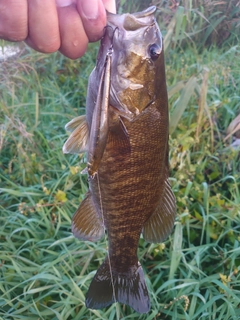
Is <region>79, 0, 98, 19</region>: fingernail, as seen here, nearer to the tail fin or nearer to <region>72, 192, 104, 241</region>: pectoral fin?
<region>72, 192, 104, 241</region>: pectoral fin

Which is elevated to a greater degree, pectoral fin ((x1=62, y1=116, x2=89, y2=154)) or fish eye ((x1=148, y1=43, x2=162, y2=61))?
fish eye ((x1=148, y1=43, x2=162, y2=61))

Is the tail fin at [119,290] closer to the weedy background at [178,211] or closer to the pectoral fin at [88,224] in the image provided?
the pectoral fin at [88,224]

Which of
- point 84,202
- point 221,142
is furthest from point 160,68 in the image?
point 221,142

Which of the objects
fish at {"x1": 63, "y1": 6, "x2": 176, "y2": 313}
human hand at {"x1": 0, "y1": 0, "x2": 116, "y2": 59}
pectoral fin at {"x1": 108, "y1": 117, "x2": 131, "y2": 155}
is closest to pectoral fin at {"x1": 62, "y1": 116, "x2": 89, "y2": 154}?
fish at {"x1": 63, "y1": 6, "x2": 176, "y2": 313}

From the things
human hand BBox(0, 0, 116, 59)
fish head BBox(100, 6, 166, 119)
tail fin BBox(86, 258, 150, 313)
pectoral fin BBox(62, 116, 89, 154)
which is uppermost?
human hand BBox(0, 0, 116, 59)

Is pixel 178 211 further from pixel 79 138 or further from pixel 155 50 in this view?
pixel 155 50

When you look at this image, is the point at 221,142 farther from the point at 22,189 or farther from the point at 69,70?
the point at 69,70

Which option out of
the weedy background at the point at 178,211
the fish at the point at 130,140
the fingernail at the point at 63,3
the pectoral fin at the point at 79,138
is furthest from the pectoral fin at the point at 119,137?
the weedy background at the point at 178,211

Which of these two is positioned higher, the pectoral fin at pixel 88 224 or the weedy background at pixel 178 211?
the pectoral fin at pixel 88 224
